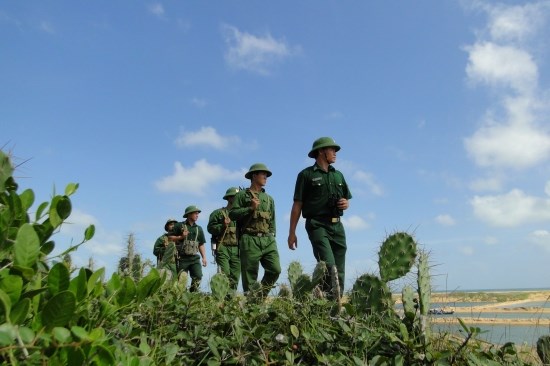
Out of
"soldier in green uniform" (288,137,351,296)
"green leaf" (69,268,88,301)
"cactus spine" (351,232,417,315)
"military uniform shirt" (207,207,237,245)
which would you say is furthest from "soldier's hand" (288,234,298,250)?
"green leaf" (69,268,88,301)

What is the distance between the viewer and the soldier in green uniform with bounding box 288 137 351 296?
495 cm

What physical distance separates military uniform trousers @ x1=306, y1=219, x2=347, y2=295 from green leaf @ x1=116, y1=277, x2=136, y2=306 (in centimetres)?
355

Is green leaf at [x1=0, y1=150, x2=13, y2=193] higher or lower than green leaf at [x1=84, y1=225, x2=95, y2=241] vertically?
higher

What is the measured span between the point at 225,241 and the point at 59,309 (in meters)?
6.92

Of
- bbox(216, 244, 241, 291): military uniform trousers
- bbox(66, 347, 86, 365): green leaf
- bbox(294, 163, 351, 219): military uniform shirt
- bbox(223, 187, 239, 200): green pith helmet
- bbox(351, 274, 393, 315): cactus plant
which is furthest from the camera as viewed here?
bbox(223, 187, 239, 200): green pith helmet

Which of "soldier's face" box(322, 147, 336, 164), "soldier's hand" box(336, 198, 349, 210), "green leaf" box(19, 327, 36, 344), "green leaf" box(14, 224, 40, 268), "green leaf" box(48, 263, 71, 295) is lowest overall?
"green leaf" box(19, 327, 36, 344)

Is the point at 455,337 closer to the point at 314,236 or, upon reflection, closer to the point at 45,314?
the point at 314,236

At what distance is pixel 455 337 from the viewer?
115 inches

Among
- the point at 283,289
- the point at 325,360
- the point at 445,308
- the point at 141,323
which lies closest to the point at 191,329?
the point at 141,323

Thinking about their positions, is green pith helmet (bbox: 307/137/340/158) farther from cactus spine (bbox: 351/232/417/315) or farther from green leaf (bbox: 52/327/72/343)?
green leaf (bbox: 52/327/72/343)

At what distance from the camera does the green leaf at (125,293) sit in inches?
51.2

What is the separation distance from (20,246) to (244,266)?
494 centimetres

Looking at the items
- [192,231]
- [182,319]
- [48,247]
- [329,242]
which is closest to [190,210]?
[192,231]

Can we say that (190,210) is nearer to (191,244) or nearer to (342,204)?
(191,244)
